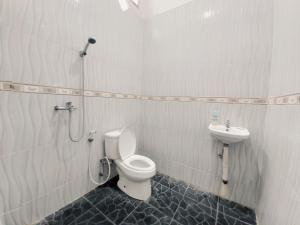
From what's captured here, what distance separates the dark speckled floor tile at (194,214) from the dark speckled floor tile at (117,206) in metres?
0.48

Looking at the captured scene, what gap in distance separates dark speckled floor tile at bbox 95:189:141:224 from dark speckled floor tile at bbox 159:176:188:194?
1.65 ft

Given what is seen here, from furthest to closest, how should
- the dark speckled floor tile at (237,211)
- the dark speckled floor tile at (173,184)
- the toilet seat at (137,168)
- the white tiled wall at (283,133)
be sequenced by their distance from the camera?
the dark speckled floor tile at (173,184)
the toilet seat at (137,168)
the dark speckled floor tile at (237,211)
the white tiled wall at (283,133)

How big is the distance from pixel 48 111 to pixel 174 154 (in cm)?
162

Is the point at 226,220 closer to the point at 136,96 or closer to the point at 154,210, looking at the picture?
the point at 154,210

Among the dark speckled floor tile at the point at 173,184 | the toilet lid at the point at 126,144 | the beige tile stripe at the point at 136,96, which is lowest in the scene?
the dark speckled floor tile at the point at 173,184

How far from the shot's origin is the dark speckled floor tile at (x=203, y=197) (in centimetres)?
151

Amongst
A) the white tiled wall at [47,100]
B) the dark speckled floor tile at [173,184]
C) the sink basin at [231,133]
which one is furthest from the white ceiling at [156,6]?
the dark speckled floor tile at [173,184]

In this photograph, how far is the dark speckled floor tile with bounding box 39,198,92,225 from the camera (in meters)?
1.22

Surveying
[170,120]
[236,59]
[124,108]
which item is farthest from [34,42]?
[236,59]

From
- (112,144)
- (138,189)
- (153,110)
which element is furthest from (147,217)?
(153,110)

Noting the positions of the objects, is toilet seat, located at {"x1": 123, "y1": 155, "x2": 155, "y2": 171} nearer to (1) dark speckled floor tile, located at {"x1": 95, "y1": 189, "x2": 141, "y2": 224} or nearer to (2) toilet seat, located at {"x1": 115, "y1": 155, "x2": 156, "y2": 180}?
(2) toilet seat, located at {"x1": 115, "y1": 155, "x2": 156, "y2": 180}

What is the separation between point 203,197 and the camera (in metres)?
1.62

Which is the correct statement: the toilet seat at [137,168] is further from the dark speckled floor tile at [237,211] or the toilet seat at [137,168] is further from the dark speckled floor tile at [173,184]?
the dark speckled floor tile at [237,211]

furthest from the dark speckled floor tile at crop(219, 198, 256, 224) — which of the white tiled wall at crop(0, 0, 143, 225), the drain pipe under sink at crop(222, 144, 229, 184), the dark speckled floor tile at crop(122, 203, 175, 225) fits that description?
the white tiled wall at crop(0, 0, 143, 225)
